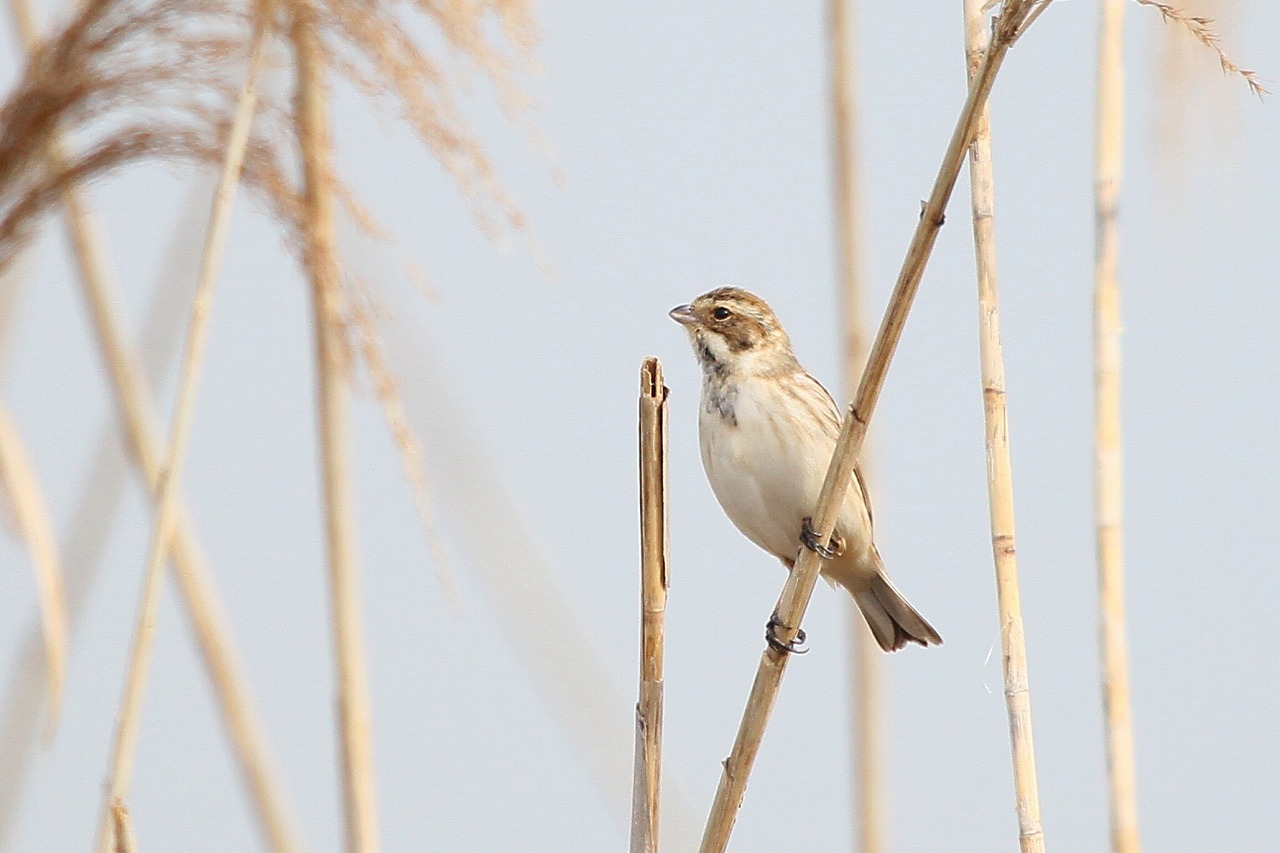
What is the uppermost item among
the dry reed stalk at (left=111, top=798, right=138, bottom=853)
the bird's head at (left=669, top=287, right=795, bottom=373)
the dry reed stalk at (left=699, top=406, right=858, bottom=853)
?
the bird's head at (left=669, top=287, right=795, bottom=373)

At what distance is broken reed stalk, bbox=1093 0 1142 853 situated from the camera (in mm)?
2432

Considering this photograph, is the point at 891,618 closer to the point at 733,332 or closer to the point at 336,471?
the point at 733,332

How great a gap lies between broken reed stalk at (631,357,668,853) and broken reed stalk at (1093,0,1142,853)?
2.86 ft

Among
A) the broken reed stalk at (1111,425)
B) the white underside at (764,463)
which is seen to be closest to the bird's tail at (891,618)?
the white underside at (764,463)

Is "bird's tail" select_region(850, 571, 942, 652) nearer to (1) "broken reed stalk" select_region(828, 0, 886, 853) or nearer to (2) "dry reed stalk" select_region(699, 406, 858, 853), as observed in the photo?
(1) "broken reed stalk" select_region(828, 0, 886, 853)

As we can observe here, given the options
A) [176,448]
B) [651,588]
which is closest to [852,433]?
[651,588]

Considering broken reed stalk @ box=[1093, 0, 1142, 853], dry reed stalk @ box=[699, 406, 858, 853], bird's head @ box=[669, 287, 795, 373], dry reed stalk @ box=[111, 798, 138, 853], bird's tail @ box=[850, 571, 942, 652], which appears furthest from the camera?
bird's tail @ box=[850, 571, 942, 652]

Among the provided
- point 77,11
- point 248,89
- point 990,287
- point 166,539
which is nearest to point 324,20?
point 248,89

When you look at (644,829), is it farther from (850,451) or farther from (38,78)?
(38,78)

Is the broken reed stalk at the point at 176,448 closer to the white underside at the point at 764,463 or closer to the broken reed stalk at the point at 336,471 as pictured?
the broken reed stalk at the point at 336,471

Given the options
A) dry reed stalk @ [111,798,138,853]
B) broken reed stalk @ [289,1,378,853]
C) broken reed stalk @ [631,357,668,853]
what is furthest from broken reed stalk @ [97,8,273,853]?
broken reed stalk @ [631,357,668,853]

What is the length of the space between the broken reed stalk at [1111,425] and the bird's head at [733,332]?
0.89m

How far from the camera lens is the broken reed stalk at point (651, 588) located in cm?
193

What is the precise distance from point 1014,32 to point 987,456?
2.53 ft
